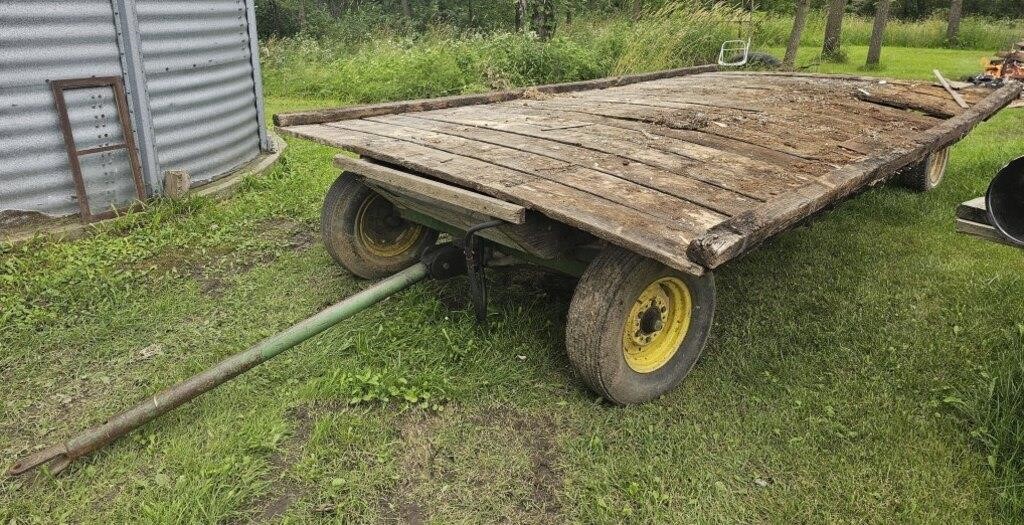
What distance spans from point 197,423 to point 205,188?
134 inches

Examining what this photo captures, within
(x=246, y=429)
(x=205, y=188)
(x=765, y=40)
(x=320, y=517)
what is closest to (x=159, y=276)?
(x=205, y=188)

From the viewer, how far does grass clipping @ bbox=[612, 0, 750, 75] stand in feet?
36.3

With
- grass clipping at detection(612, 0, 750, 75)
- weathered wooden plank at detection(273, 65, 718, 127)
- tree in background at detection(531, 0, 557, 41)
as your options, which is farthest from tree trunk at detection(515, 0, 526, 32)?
weathered wooden plank at detection(273, 65, 718, 127)

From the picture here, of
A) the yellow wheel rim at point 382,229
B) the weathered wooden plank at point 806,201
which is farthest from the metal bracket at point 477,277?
the weathered wooden plank at point 806,201

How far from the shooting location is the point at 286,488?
260 centimetres

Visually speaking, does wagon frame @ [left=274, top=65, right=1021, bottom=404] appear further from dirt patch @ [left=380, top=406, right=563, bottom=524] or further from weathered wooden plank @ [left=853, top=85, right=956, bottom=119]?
dirt patch @ [left=380, top=406, right=563, bottom=524]

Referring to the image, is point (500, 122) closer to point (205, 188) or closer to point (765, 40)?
point (205, 188)

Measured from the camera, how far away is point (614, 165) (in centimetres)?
322

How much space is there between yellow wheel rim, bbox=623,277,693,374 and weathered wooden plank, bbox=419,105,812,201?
0.53 metres

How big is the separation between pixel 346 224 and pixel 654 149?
6.12ft

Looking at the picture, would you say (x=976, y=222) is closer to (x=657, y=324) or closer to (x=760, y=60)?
(x=657, y=324)

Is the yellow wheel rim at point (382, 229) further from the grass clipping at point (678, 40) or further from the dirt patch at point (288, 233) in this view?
the grass clipping at point (678, 40)

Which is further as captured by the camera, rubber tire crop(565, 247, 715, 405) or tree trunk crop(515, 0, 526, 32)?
tree trunk crop(515, 0, 526, 32)

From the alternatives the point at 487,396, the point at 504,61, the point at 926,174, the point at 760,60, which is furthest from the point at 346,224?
the point at 760,60
